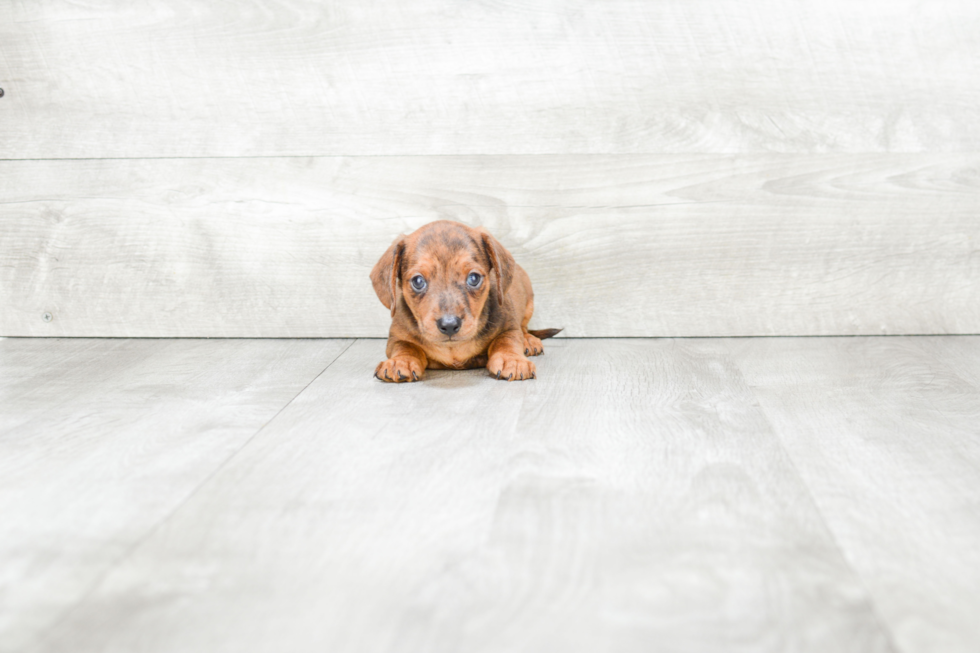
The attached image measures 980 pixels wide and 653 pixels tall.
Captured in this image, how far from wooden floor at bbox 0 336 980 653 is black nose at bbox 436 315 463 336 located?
157 mm

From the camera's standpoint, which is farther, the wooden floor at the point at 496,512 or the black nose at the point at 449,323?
the black nose at the point at 449,323

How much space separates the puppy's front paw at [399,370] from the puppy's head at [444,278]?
0.10m

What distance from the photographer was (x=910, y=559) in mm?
1078

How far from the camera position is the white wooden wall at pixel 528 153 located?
247 cm

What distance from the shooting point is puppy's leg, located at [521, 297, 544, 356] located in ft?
7.81

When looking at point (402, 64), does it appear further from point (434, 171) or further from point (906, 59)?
point (906, 59)

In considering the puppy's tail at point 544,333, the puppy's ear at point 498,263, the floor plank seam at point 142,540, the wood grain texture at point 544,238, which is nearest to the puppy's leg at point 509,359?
the puppy's ear at point 498,263

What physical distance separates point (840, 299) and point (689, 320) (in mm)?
499

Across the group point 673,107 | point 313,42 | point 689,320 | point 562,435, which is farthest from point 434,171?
Answer: point 562,435

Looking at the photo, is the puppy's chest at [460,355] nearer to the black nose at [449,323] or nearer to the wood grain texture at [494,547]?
the black nose at [449,323]

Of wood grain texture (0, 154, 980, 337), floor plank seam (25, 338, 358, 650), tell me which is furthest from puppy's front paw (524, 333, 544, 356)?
floor plank seam (25, 338, 358, 650)

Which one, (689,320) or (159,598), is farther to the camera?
(689,320)

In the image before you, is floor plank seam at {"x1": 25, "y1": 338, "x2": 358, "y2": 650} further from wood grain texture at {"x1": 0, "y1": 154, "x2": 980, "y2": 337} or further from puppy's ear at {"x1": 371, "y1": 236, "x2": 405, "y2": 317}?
wood grain texture at {"x1": 0, "y1": 154, "x2": 980, "y2": 337}

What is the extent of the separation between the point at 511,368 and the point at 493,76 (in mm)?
1027
